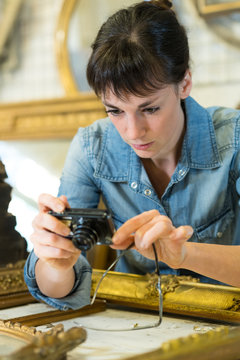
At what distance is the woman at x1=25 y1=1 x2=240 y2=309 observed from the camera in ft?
2.31

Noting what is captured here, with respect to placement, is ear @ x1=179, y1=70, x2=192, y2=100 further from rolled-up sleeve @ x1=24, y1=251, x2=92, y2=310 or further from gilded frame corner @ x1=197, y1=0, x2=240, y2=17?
gilded frame corner @ x1=197, y1=0, x2=240, y2=17

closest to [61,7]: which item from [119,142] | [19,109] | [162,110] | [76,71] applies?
[76,71]

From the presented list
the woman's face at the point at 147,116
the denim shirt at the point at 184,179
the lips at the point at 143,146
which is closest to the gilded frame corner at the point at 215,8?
the denim shirt at the point at 184,179

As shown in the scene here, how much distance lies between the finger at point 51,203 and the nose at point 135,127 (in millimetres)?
185

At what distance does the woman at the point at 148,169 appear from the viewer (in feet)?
2.31

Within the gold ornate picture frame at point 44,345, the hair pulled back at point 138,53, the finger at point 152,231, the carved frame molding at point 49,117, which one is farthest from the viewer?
the carved frame molding at point 49,117

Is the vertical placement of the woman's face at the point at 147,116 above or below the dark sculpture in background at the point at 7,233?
above

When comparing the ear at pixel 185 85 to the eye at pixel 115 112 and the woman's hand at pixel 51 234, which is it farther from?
the woman's hand at pixel 51 234

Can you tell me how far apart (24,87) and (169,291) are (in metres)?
1.66

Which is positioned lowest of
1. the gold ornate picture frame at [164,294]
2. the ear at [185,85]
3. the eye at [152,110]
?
the gold ornate picture frame at [164,294]

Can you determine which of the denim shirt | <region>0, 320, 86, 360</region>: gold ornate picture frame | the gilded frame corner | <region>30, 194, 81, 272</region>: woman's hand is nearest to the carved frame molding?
the gilded frame corner

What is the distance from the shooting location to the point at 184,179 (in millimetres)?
925

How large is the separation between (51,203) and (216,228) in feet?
1.32

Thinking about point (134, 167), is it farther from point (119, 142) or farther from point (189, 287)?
point (189, 287)
